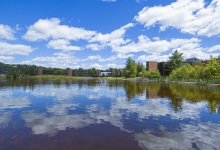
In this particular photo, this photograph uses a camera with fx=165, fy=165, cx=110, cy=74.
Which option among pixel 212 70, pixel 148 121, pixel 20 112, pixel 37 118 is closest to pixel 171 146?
pixel 148 121

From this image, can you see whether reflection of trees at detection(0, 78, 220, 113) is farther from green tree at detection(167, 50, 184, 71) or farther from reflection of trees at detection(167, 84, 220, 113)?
green tree at detection(167, 50, 184, 71)

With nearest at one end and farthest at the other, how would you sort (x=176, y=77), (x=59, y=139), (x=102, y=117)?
(x=59, y=139) → (x=102, y=117) → (x=176, y=77)

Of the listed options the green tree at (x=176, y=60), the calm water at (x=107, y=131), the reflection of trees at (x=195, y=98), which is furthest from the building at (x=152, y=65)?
the calm water at (x=107, y=131)

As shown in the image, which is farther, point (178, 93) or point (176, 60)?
point (176, 60)

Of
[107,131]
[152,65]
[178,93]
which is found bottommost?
[178,93]

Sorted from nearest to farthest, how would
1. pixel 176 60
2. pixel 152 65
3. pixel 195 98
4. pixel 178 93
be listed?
pixel 195 98 < pixel 178 93 < pixel 176 60 < pixel 152 65

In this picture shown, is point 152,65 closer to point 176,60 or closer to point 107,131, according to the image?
point 176,60

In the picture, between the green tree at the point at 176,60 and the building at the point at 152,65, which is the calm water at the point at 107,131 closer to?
the green tree at the point at 176,60

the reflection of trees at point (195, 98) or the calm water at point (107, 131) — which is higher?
the calm water at point (107, 131)

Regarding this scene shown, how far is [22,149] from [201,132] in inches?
387

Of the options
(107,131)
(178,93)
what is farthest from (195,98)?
(107,131)

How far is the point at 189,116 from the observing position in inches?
544

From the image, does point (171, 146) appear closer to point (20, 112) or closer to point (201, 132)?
point (201, 132)

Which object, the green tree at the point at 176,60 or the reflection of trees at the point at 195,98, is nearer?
the reflection of trees at the point at 195,98
